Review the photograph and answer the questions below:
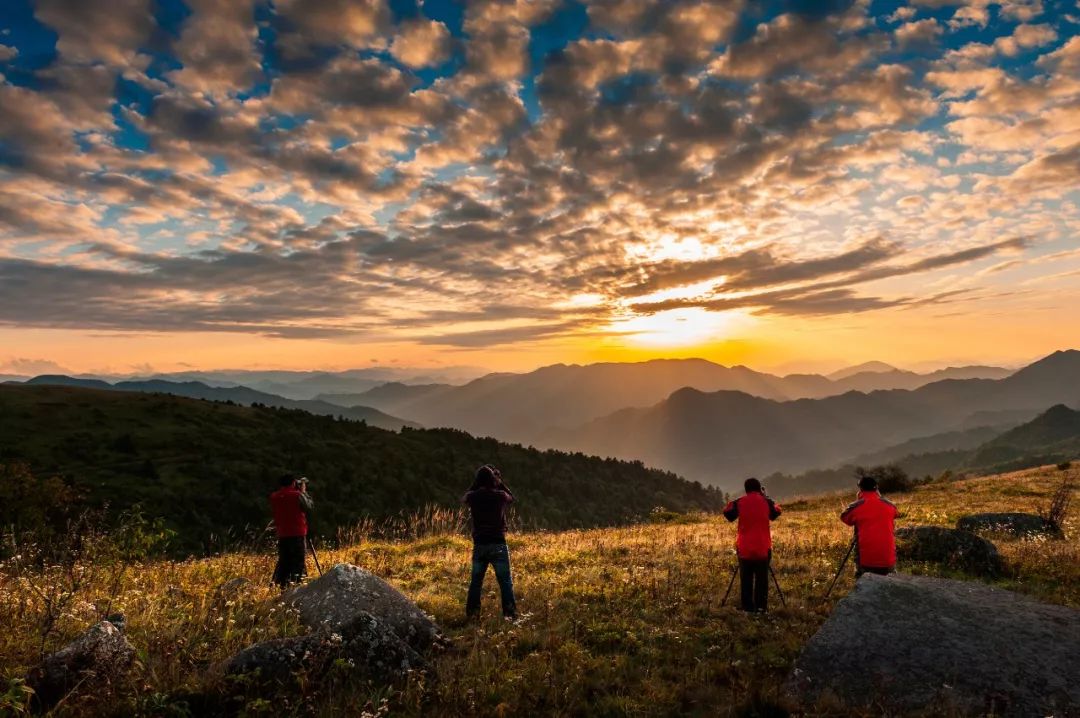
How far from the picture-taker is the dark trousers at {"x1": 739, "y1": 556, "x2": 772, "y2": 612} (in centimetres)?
986

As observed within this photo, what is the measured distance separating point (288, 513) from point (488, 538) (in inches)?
183

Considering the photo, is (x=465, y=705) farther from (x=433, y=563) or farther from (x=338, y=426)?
(x=338, y=426)

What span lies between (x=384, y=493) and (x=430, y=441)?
93.1 ft

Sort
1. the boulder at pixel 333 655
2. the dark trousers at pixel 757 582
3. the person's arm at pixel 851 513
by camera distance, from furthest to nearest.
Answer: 1. the person's arm at pixel 851 513
2. the dark trousers at pixel 757 582
3. the boulder at pixel 333 655

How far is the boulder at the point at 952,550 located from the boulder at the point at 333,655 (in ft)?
39.8

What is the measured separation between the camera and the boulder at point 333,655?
618 cm

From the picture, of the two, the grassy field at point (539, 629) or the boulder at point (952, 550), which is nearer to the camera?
the grassy field at point (539, 629)

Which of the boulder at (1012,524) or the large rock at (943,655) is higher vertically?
the large rock at (943,655)

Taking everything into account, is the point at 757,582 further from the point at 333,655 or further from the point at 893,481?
the point at 893,481

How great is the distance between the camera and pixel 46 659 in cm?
596

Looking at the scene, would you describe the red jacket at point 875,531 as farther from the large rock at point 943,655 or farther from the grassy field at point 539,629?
the large rock at point 943,655

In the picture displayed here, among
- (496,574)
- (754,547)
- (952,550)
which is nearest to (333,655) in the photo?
(496,574)

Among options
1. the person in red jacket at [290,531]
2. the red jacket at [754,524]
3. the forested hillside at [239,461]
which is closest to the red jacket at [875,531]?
the red jacket at [754,524]

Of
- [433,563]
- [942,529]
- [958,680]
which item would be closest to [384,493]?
[433,563]
